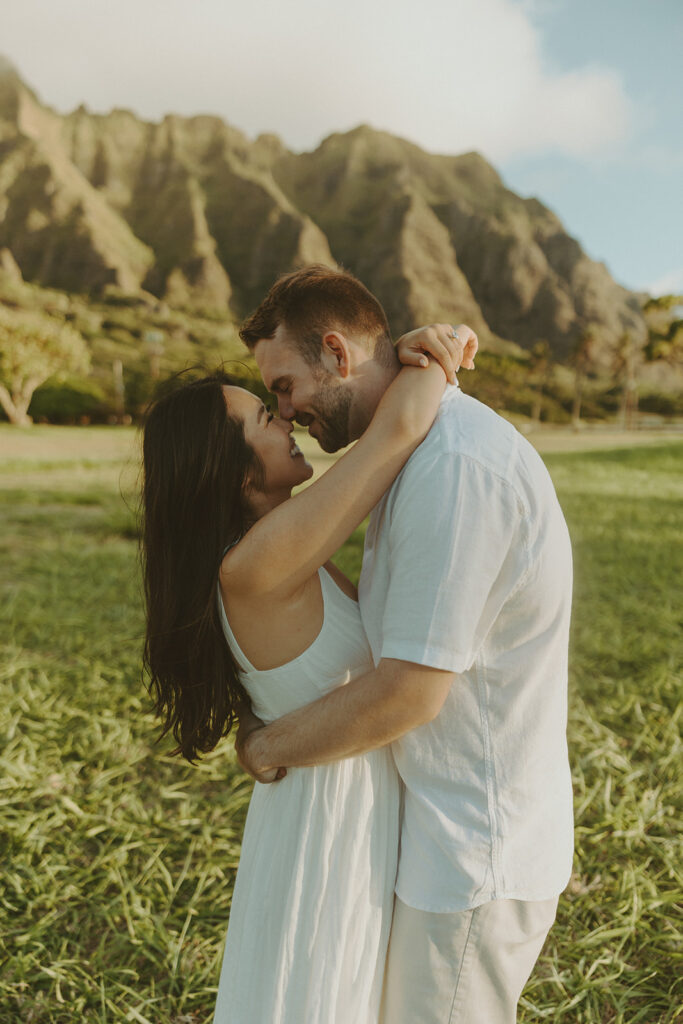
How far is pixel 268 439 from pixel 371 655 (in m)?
0.58

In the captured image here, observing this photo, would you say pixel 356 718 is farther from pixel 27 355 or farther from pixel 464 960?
pixel 27 355

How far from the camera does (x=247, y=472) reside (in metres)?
1.52

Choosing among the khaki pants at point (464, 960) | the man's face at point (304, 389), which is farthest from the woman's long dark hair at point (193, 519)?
the khaki pants at point (464, 960)

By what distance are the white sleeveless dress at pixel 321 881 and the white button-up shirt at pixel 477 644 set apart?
0.26ft

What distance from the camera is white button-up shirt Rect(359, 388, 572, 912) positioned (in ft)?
3.73

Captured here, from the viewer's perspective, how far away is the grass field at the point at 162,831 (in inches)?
95.0

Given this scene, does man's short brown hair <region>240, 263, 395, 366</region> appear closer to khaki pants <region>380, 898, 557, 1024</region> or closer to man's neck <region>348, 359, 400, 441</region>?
man's neck <region>348, 359, 400, 441</region>

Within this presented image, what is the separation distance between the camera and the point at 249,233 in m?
160

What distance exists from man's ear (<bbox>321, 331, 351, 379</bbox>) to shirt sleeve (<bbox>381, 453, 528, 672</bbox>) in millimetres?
448

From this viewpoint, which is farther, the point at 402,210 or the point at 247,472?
the point at 402,210

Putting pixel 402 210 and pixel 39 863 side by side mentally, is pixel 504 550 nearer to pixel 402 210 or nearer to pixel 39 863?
pixel 39 863

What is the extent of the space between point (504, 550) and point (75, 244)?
502 ft

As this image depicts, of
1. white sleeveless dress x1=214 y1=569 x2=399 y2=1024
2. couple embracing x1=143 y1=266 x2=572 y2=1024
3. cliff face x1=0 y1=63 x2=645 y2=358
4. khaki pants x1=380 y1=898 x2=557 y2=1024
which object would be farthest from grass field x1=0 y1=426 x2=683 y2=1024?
cliff face x1=0 y1=63 x2=645 y2=358

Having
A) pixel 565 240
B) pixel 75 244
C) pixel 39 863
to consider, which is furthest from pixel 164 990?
pixel 565 240
